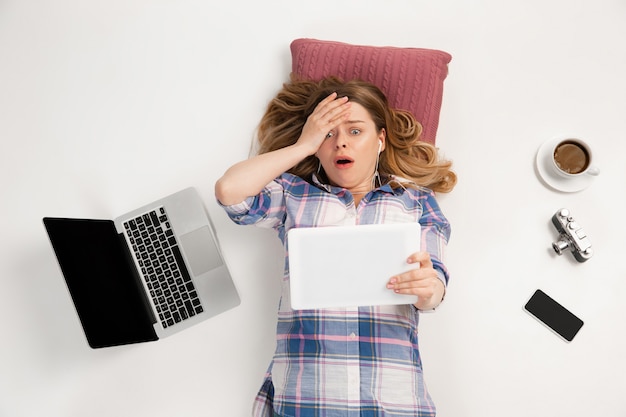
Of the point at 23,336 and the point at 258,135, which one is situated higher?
the point at 258,135

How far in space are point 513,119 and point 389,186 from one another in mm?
471

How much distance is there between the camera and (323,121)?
3.76ft

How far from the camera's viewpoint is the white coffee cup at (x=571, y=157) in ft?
4.23

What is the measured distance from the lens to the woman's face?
1.15 metres

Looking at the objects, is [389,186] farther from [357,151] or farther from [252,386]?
[252,386]

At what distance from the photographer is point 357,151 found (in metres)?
1.16

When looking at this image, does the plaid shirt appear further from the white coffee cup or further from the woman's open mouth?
the white coffee cup

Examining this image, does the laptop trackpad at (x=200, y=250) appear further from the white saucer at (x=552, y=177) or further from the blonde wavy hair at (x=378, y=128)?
the white saucer at (x=552, y=177)

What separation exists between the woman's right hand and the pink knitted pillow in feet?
0.73

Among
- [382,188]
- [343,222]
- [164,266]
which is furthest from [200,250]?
[382,188]

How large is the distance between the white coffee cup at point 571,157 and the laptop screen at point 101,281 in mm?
1209

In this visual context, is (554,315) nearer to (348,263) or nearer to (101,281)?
(348,263)

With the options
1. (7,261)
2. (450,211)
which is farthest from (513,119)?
(7,261)

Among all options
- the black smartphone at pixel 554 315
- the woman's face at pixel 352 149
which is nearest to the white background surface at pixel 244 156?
the black smartphone at pixel 554 315
